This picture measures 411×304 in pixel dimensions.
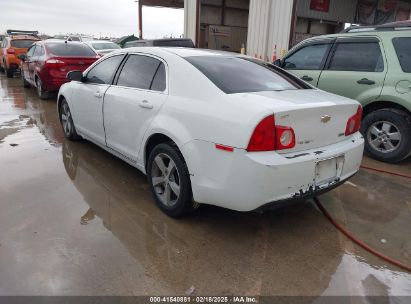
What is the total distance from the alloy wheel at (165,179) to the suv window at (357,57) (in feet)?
11.6

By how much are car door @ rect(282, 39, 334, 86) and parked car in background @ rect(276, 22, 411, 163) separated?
17mm

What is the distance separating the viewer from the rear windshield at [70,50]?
8741mm

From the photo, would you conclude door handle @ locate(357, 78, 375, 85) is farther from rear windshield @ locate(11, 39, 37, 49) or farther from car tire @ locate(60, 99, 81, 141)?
rear windshield @ locate(11, 39, 37, 49)

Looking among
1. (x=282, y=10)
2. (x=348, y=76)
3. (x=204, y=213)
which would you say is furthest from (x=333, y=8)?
(x=204, y=213)

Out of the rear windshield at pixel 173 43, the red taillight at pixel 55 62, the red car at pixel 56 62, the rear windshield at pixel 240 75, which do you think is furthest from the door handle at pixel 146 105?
Answer: the rear windshield at pixel 173 43

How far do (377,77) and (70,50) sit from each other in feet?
24.1

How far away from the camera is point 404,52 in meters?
4.72

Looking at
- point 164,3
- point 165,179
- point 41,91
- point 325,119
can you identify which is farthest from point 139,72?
point 164,3

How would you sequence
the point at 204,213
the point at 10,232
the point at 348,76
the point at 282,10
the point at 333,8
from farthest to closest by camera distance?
the point at 333,8
the point at 282,10
the point at 348,76
the point at 204,213
the point at 10,232

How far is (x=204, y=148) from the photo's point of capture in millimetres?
2736

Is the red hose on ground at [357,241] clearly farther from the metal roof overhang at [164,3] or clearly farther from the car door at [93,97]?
the metal roof overhang at [164,3]

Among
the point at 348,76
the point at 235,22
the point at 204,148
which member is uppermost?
the point at 235,22

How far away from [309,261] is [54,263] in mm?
1941

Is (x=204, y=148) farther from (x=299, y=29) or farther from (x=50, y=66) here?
(x=299, y=29)
